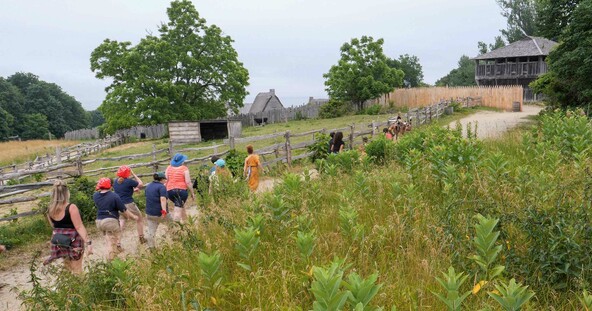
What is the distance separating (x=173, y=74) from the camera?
34.6 meters

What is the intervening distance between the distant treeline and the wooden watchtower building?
55905 millimetres

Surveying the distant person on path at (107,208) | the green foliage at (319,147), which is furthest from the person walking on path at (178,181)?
the green foliage at (319,147)

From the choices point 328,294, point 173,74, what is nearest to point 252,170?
point 328,294

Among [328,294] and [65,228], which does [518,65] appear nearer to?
[65,228]

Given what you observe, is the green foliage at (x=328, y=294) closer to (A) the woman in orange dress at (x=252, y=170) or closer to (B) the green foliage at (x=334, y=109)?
(A) the woman in orange dress at (x=252, y=170)

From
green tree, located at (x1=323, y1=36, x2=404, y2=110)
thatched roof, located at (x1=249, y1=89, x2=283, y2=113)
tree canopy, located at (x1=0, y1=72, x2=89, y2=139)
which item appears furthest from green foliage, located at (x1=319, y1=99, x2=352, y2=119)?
tree canopy, located at (x1=0, y1=72, x2=89, y2=139)

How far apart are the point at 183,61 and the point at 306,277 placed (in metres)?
33.4

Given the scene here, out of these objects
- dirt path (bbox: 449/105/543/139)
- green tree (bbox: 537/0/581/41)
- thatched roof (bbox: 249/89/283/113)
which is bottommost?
dirt path (bbox: 449/105/543/139)

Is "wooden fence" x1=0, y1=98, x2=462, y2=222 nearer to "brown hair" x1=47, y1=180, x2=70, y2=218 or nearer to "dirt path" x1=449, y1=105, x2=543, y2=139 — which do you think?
"dirt path" x1=449, y1=105, x2=543, y2=139

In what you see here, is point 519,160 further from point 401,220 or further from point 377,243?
point 377,243

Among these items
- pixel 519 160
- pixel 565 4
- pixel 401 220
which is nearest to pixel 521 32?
pixel 565 4

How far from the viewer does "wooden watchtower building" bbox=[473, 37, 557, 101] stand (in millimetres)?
42719

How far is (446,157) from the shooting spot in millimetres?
6180

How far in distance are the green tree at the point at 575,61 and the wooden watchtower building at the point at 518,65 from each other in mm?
25781
